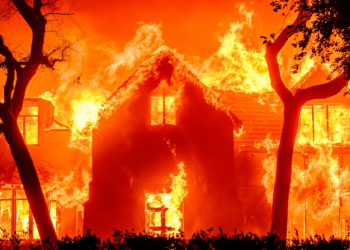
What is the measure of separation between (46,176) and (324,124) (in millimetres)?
14380

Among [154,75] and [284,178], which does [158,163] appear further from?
[284,178]

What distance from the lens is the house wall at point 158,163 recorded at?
1875 cm

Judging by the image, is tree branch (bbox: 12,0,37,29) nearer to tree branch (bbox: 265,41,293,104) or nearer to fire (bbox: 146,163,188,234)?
fire (bbox: 146,163,188,234)

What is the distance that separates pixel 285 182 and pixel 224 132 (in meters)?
4.27

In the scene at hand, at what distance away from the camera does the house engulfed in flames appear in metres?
21.9

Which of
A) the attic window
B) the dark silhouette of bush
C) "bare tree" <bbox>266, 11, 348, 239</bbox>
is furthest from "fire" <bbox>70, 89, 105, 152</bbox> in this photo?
the dark silhouette of bush

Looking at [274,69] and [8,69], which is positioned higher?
[274,69]

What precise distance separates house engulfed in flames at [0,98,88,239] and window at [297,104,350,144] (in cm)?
1145

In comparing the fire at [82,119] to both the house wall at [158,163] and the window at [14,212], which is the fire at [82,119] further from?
the window at [14,212]

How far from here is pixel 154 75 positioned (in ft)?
63.3

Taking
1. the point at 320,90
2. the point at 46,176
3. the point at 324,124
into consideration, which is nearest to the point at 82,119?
the point at 46,176

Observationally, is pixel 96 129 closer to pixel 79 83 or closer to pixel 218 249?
pixel 79 83

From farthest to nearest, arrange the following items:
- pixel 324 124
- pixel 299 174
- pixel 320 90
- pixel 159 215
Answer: pixel 324 124 < pixel 299 174 < pixel 159 215 < pixel 320 90

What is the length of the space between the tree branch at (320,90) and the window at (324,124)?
259 inches
